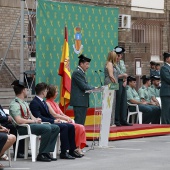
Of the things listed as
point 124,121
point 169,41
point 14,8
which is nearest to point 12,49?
point 14,8

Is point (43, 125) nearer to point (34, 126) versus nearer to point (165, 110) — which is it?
point (34, 126)

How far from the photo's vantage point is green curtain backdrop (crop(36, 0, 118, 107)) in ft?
67.8

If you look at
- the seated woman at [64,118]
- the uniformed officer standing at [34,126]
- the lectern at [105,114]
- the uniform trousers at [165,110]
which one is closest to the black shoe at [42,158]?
the uniformed officer standing at [34,126]

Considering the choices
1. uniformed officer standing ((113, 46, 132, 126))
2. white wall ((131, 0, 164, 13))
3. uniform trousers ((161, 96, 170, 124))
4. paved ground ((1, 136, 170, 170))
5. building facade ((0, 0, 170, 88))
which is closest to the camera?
paved ground ((1, 136, 170, 170))

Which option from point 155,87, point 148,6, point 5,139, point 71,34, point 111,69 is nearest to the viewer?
point 5,139

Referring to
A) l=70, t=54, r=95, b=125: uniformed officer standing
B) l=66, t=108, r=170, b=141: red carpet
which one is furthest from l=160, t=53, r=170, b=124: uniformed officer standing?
l=70, t=54, r=95, b=125: uniformed officer standing

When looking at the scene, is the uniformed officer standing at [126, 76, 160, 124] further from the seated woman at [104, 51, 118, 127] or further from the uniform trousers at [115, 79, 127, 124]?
the seated woman at [104, 51, 118, 127]

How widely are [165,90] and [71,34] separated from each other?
288 centimetres

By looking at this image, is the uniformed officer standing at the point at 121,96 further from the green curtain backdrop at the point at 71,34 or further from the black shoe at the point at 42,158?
the black shoe at the point at 42,158

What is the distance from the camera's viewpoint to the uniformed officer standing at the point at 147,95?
24078mm

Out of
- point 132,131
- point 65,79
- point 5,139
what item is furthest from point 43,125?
point 132,131

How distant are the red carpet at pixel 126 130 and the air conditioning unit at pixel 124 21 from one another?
1008 cm

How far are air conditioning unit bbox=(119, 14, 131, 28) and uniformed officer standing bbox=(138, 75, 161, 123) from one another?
757 centimetres

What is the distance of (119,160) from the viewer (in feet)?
50.8
